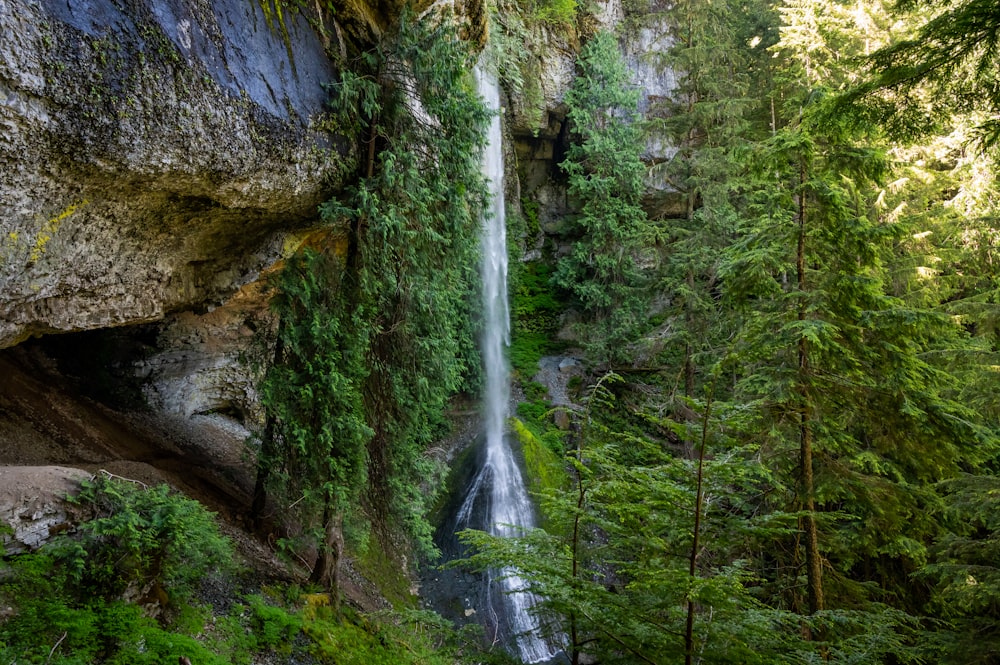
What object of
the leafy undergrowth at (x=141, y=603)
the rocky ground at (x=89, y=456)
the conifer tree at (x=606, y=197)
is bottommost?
the leafy undergrowth at (x=141, y=603)

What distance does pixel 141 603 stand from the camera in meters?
4.83

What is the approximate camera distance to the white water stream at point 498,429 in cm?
1129

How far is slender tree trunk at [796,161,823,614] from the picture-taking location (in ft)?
17.7

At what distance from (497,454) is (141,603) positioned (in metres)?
11.2

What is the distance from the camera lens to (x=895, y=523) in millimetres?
5543

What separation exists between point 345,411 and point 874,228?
6.06 meters

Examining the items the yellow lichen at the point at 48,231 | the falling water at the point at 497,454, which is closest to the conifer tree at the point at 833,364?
the falling water at the point at 497,454

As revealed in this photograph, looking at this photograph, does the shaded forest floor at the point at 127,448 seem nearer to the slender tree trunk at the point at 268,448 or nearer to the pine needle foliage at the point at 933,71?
the slender tree trunk at the point at 268,448

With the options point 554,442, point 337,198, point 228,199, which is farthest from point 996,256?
point 228,199

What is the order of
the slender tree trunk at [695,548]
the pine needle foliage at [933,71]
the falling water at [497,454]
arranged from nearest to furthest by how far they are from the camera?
1. the slender tree trunk at [695,548]
2. the pine needle foliage at [933,71]
3. the falling water at [497,454]

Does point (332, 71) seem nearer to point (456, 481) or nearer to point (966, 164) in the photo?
point (456, 481)

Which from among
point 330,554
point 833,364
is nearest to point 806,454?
point 833,364

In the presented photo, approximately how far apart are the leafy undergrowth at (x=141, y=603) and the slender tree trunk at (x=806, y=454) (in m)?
3.24

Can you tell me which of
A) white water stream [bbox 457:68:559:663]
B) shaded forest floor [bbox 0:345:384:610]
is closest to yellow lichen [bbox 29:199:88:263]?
shaded forest floor [bbox 0:345:384:610]
